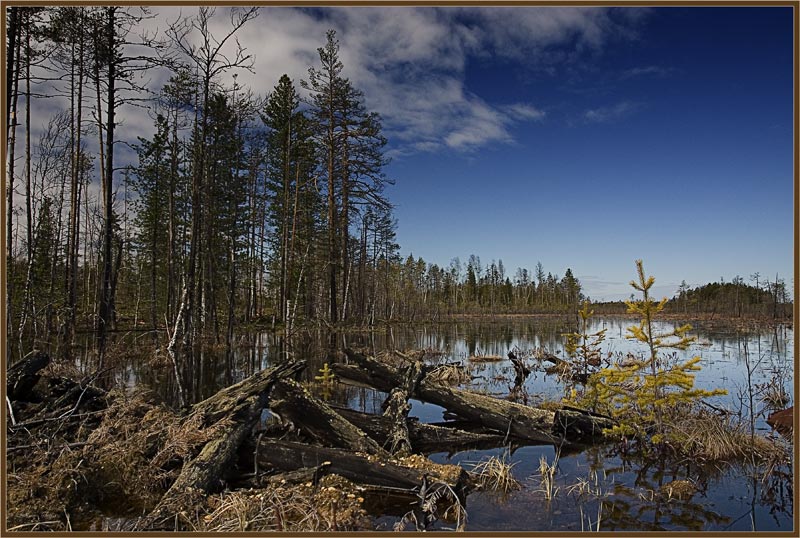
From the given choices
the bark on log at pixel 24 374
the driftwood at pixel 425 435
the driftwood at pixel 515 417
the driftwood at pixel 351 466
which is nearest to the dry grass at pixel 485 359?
the driftwood at pixel 515 417

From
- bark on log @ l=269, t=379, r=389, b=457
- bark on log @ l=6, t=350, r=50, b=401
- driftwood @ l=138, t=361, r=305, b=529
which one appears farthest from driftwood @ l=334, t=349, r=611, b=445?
bark on log @ l=6, t=350, r=50, b=401

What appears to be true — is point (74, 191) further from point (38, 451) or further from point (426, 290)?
point (426, 290)

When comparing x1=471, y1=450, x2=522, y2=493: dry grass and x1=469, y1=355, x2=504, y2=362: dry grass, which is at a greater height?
x1=471, y1=450, x2=522, y2=493: dry grass

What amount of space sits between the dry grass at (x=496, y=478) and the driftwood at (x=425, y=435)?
1.47 m

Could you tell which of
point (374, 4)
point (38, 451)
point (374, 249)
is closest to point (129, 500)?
point (38, 451)

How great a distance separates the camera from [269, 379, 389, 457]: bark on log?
22.1ft

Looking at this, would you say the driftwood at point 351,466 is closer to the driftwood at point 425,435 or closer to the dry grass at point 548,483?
the dry grass at point 548,483

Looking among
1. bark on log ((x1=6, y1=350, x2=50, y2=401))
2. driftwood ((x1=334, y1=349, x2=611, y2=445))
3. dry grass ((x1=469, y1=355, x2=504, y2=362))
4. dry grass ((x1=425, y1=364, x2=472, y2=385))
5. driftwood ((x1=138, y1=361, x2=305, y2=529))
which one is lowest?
dry grass ((x1=469, y1=355, x2=504, y2=362))

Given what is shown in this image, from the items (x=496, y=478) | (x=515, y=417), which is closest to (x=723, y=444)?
(x=515, y=417)

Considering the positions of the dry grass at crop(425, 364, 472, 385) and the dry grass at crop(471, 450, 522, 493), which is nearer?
the dry grass at crop(471, 450, 522, 493)

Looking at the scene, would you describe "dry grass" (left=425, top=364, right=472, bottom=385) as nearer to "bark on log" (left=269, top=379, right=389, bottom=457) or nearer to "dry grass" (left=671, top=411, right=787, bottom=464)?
"dry grass" (left=671, top=411, right=787, bottom=464)

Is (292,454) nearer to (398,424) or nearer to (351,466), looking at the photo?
(351,466)

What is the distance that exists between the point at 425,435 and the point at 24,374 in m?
6.37

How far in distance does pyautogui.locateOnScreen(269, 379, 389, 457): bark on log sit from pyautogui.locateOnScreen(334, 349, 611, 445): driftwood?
2.60 metres
